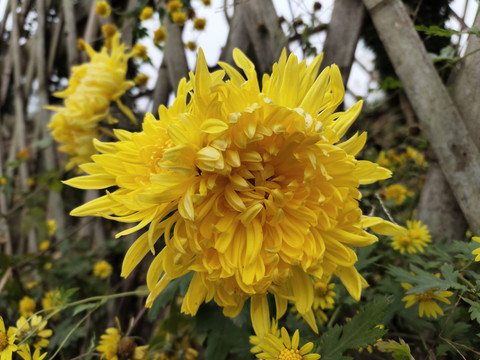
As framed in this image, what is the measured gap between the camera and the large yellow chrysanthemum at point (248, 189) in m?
0.66

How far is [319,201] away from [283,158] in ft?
0.38

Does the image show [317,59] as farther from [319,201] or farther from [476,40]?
[476,40]

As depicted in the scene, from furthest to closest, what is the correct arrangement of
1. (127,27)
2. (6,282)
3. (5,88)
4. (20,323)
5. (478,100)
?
(5,88), (127,27), (6,282), (478,100), (20,323)

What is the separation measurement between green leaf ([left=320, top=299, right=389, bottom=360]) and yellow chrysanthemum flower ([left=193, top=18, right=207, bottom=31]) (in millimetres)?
1396

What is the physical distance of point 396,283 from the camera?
3.26ft

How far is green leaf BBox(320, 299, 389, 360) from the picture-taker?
72 centimetres

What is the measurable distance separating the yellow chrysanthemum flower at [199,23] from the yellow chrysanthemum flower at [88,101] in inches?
16.9

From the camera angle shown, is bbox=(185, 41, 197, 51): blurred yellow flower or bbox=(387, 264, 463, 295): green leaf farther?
bbox=(185, 41, 197, 51): blurred yellow flower

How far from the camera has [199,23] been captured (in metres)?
1.67

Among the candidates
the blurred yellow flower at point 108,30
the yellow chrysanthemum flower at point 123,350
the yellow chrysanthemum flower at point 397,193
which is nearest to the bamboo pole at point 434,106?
the yellow chrysanthemum flower at point 397,193

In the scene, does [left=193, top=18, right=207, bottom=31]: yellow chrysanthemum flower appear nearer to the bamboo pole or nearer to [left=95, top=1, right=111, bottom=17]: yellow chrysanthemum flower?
[left=95, top=1, right=111, bottom=17]: yellow chrysanthemum flower

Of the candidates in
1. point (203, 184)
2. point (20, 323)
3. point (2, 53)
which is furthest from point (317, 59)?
point (2, 53)

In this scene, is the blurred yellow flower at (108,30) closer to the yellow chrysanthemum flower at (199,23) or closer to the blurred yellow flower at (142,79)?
the blurred yellow flower at (142,79)

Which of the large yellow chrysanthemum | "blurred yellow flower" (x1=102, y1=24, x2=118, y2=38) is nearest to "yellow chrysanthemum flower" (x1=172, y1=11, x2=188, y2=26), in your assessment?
"blurred yellow flower" (x1=102, y1=24, x2=118, y2=38)
